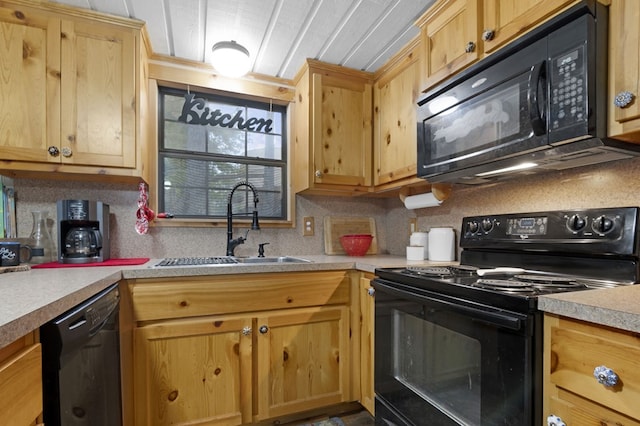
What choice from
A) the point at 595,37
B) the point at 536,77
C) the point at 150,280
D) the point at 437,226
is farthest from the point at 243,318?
the point at 595,37

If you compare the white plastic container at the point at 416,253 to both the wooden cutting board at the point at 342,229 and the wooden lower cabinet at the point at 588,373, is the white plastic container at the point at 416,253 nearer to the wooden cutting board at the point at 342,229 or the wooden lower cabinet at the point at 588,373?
the wooden cutting board at the point at 342,229

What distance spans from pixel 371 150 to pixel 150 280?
156cm

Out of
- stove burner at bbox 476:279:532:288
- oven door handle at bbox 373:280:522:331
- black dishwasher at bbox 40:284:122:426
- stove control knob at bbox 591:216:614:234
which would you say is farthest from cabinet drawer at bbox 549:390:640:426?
black dishwasher at bbox 40:284:122:426

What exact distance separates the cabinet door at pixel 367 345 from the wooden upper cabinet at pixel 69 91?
139 centimetres

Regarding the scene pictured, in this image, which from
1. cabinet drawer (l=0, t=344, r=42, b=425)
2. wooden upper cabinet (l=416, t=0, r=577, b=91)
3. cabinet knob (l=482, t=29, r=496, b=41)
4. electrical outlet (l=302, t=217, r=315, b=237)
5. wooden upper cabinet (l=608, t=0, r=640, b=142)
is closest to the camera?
cabinet drawer (l=0, t=344, r=42, b=425)

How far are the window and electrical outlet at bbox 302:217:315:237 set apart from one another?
166mm

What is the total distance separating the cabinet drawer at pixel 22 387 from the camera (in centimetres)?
59

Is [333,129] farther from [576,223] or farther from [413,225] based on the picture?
[576,223]

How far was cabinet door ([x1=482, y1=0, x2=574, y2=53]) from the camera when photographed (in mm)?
1070

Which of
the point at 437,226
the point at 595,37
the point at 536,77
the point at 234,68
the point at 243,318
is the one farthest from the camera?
the point at 437,226

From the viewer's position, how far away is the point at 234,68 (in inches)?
72.4

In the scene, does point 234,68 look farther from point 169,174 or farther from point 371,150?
point 371,150

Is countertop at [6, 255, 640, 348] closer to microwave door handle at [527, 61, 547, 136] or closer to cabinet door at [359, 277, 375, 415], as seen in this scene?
microwave door handle at [527, 61, 547, 136]

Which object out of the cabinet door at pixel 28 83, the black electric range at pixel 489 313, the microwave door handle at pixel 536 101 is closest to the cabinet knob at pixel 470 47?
the microwave door handle at pixel 536 101
